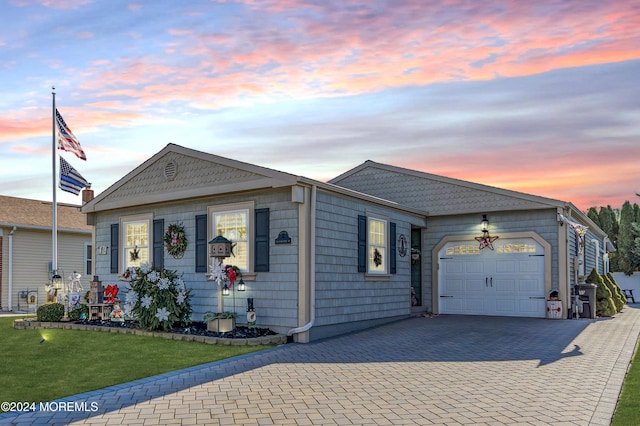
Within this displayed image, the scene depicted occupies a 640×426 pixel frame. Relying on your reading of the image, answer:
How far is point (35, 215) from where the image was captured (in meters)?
22.6

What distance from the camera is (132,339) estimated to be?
11391mm

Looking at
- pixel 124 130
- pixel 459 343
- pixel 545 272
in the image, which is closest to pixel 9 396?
pixel 459 343

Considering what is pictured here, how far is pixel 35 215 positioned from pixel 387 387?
19759 mm

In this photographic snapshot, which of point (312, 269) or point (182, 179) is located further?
point (182, 179)

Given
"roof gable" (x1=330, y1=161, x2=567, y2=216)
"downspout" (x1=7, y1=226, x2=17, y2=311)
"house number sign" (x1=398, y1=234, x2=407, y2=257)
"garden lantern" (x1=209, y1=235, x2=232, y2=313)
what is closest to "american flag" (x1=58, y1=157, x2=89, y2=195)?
"downspout" (x1=7, y1=226, x2=17, y2=311)

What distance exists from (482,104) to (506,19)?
129 inches

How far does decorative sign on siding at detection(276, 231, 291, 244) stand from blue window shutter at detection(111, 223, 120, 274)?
19.0 ft

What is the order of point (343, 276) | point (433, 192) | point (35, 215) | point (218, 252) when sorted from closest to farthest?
point (218, 252) → point (343, 276) → point (433, 192) → point (35, 215)

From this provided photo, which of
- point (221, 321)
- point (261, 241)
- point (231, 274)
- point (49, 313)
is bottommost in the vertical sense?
point (49, 313)

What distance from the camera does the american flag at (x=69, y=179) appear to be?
18656 mm

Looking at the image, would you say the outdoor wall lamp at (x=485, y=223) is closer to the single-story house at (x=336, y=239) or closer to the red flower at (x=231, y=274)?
the single-story house at (x=336, y=239)

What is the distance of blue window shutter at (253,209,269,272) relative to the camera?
38.6 ft

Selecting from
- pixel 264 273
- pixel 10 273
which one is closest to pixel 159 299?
pixel 264 273

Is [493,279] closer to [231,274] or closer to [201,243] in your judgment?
[231,274]
